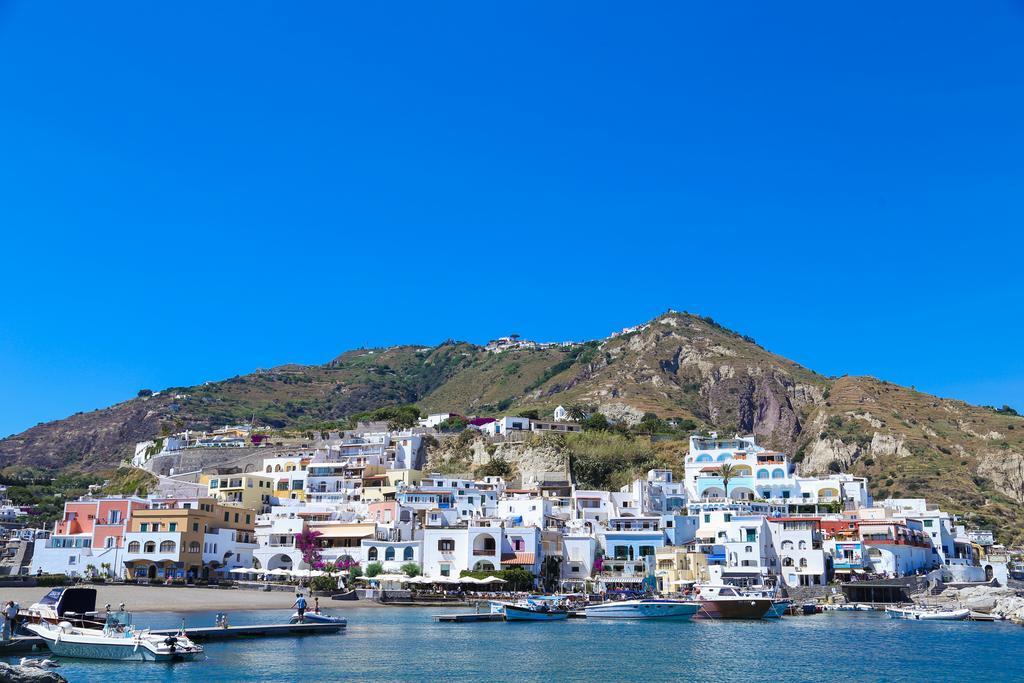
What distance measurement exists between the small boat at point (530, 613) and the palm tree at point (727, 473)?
3226 centimetres

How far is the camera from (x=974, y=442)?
349ft

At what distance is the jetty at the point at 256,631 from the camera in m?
36.0

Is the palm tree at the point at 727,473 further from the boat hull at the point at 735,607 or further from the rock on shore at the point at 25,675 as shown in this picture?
the rock on shore at the point at 25,675

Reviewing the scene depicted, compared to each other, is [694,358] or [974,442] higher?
[694,358]

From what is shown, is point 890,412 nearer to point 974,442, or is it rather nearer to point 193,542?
point 974,442

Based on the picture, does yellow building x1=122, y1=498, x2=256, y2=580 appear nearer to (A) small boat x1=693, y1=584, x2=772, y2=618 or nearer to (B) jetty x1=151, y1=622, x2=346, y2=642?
(B) jetty x1=151, y1=622, x2=346, y2=642

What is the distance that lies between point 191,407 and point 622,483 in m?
85.9

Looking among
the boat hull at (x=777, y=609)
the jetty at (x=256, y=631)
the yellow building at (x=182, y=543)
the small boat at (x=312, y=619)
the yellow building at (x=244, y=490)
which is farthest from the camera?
the yellow building at (x=244, y=490)

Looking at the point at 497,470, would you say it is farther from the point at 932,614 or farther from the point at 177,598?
the point at 932,614

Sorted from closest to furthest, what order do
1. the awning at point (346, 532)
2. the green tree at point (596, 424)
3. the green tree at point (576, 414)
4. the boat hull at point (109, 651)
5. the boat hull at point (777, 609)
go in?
the boat hull at point (109, 651), the boat hull at point (777, 609), the awning at point (346, 532), the green tree at point (596, 424), the green tree at point (576, 414)

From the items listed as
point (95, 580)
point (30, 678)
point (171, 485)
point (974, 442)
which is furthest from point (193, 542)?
point (974, 442)

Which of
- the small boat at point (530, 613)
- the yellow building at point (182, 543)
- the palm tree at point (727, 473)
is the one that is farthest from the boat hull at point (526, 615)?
the palm tree at point (727, 473)

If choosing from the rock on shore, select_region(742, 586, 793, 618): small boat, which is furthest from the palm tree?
the rock on shore

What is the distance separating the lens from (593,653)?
35.4 metres
